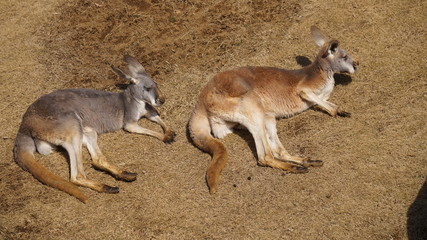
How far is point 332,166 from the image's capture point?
5785mm

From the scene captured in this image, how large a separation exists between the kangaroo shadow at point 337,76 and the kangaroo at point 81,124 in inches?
94.6

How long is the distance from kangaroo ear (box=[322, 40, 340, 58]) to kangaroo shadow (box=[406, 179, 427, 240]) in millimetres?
2517

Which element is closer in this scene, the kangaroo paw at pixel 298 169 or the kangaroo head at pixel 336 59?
the kangaroo paw at pixel 298 169

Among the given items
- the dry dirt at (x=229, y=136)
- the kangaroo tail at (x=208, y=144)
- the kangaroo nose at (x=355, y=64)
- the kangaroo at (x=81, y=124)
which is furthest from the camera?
the kangaroo nose at (x=355, y=64)

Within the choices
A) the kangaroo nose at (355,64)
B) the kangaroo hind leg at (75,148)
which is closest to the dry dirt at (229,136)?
the kangaroo hind leg at (75,148)

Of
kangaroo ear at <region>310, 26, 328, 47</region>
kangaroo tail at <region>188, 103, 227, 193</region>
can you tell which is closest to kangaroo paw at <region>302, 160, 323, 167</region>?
kangaroo tail at <region>188, 103, 227, 193</region>

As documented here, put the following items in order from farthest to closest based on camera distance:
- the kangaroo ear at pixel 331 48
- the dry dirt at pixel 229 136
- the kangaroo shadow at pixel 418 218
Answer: the kangaroo ear at pixel 331 48
the dry dirt at pixel 229 136
the kangaroo shadow at pixel 418 218

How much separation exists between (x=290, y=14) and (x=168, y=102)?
2.94 m

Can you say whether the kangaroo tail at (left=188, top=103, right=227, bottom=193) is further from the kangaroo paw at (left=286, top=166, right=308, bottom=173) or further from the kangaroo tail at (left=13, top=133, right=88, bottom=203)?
the kangaroo tail at (left=13, top=133, right=88, bottom=203)

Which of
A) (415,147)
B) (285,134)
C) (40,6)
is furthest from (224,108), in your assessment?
(40,6)

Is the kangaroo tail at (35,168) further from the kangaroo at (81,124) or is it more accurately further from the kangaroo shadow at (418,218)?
the kangaroo shadow at (418,218)

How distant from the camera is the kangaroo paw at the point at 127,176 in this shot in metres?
5.98

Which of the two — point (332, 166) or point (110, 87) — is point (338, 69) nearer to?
point (332, 166)

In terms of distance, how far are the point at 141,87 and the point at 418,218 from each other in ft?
13.3
